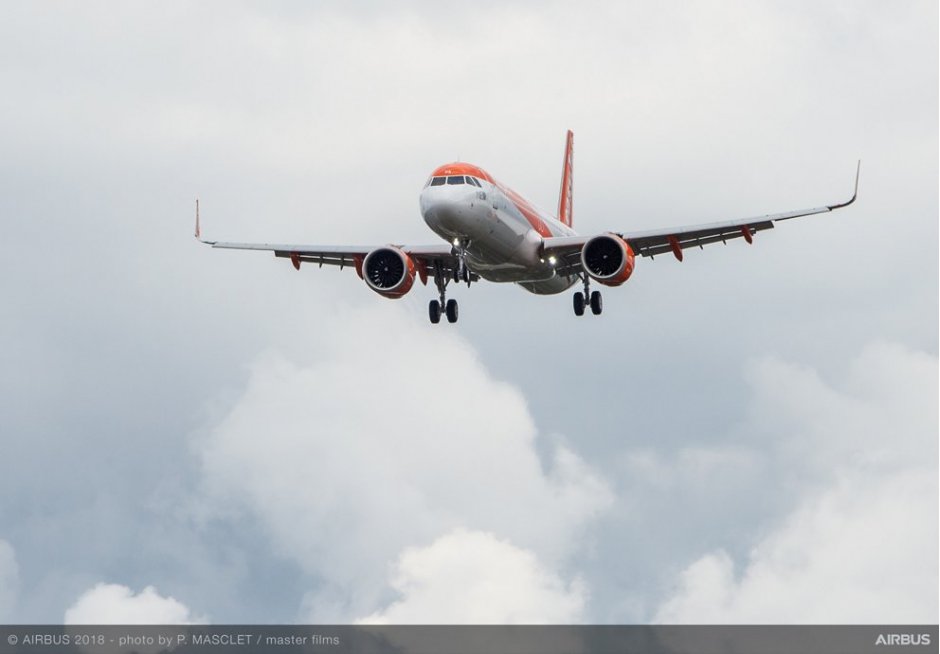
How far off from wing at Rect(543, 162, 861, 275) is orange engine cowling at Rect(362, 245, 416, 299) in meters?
6.55

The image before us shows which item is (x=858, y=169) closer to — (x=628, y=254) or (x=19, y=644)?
(x=628, y=254)

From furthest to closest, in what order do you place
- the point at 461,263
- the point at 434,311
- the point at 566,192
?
the point at 566,192 < the point at 434,311 < the point at 461,263

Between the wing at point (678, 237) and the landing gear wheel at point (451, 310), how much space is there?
514cm

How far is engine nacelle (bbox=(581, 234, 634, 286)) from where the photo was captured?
218 ft

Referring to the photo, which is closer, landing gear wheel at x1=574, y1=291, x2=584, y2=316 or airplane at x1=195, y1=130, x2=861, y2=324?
airplane at x1=195, y1=130, x2=861, y2=324

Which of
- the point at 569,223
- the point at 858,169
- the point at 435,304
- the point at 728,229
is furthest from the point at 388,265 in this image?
the point at 569,223

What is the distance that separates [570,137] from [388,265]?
3887 centimetres

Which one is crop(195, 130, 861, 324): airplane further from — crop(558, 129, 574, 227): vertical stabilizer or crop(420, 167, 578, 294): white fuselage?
crop(558, 129, 574, 227): vertical stabilizer

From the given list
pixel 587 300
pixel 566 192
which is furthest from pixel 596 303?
pixel 566 192

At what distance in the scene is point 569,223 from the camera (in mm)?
97312

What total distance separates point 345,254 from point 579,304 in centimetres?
1136

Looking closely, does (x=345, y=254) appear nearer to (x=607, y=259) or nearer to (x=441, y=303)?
(x=441, y=303)

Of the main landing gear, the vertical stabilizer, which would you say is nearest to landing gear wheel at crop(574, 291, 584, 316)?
the main landing gear

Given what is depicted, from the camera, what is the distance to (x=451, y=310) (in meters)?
71.1
